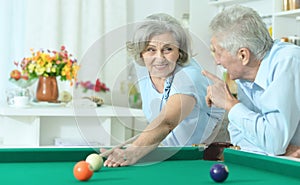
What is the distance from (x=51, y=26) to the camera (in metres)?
4.38

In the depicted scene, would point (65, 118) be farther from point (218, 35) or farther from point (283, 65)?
point (283, 65)

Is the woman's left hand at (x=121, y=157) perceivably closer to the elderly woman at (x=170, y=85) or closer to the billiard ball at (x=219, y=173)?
the elderly woman at (x=170, y=85)

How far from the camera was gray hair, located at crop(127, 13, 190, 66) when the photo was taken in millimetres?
2336

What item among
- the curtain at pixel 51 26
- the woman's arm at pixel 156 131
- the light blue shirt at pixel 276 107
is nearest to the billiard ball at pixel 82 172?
the woman's arm at pixel 156 131

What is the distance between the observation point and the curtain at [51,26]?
4.30 meters

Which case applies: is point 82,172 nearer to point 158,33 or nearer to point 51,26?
point 158,33

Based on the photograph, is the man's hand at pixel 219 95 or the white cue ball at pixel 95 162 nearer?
the white cue ball at pixel 95 162

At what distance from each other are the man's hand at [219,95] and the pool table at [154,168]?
0.30 metres

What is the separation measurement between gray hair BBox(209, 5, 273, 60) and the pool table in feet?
1.64

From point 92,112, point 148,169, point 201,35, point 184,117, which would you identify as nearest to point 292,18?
point 201,35

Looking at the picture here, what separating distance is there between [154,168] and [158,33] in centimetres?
72

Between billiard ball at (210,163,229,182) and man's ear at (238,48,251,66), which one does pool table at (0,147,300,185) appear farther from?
man's ear at (238,48,251,66)

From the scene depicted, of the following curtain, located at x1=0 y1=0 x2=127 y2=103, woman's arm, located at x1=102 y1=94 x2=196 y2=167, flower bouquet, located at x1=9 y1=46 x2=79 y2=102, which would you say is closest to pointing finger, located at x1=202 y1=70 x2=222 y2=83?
woman's arm, located at x1=102 y1=94 x2=196 y2=167

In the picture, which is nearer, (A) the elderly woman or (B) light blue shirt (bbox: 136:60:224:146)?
(A) the elderly woman
